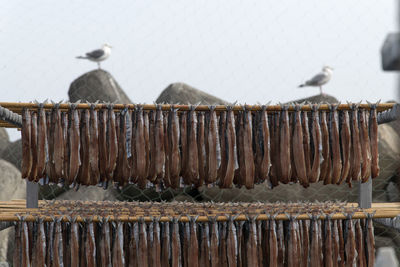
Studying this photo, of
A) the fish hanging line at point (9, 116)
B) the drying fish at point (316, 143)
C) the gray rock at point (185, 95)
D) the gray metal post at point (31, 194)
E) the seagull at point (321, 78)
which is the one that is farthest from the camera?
the gray rock at point (185, 95)

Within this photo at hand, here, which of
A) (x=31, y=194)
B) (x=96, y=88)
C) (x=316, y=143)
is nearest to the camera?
(x=316, y=143)

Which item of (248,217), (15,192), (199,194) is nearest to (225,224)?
(248,217)

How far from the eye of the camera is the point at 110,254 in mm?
2678

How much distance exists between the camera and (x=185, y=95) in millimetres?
6105

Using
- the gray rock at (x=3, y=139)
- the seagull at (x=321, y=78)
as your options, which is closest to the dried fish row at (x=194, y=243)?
the seagull at (x=321, y=78)

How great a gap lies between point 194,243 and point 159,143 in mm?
606

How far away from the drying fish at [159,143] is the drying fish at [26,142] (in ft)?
2.32

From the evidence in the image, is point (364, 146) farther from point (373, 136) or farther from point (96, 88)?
point (96, 88)

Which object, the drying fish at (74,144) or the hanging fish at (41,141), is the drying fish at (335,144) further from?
the hanging fish at (41,141)

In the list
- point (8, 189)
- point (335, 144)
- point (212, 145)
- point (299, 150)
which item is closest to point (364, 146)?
point (335, 144)

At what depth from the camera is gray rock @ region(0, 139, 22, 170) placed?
21.1ft

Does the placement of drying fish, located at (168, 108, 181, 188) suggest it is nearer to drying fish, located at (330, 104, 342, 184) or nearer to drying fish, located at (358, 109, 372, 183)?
drying fish, located at (330, 104, 342, 184)

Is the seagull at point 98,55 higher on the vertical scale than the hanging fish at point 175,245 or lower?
higher

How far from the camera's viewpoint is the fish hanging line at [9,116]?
103 inches
